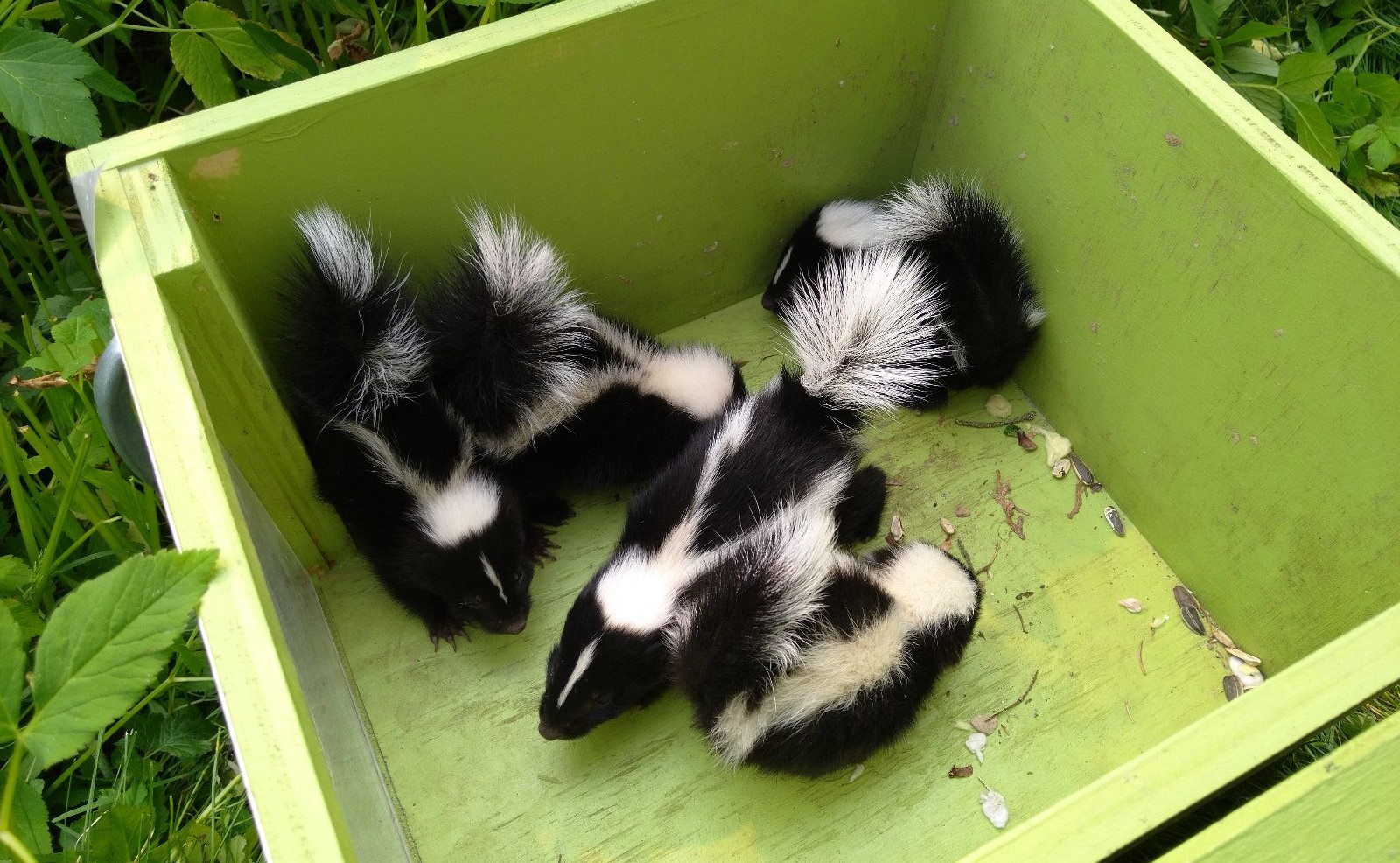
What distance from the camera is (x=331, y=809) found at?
744 millimetres

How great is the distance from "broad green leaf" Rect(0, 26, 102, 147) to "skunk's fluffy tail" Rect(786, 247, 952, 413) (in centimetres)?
94

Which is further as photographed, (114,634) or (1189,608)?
(1189,608)

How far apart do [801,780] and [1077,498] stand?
0.61 m

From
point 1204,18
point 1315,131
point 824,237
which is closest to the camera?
point 824,237

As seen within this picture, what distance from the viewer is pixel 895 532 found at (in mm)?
1506

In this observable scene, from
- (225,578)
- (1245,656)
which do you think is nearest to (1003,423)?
(1245,656)

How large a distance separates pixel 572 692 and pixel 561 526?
0.34 m

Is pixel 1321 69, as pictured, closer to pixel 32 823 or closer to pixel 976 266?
pixel 976 266

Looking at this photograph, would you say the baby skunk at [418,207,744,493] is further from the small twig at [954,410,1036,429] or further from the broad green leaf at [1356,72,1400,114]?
the broad green leaf at [1356,72,1400,114]

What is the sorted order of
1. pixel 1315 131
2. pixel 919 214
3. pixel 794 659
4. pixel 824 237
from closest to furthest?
pixel 794 659 → pixel 919 214 → pixel 824 237 → pixel 1315 131

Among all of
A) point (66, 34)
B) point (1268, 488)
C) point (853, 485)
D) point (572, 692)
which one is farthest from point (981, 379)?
point (66, 34)

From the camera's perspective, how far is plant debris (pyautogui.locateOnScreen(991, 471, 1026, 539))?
4.98 ft

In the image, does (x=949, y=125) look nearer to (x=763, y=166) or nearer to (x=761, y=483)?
(x=763, y=166)

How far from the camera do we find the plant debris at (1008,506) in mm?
1519
